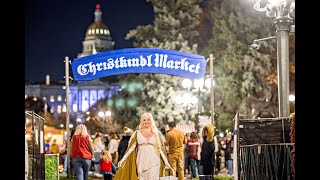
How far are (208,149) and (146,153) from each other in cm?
487

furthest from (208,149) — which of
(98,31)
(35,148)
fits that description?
(98,31)

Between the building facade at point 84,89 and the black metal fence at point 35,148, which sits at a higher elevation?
the building facade at point 84,89

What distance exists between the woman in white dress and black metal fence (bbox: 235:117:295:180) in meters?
1.70

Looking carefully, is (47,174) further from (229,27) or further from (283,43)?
(229,27)

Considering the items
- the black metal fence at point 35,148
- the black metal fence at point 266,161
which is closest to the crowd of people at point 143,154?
the black metal fence at point 35,148

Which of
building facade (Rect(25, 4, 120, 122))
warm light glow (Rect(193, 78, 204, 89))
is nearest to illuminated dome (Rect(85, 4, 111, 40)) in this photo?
building facade (Rect(25, 4, 120, 122))

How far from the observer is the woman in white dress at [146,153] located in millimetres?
14336

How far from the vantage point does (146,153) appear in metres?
14.4

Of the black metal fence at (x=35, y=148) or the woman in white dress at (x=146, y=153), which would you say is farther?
the woman in white dress at (x=146, y=153)

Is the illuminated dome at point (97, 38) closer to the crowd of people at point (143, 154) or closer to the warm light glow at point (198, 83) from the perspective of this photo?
the warm light glow at point (198, 83)

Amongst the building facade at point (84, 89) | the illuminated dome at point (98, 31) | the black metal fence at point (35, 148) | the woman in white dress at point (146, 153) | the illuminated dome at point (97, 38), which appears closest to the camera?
the black metal fence at point (35, 148)

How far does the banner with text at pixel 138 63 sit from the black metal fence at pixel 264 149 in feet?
30.6
